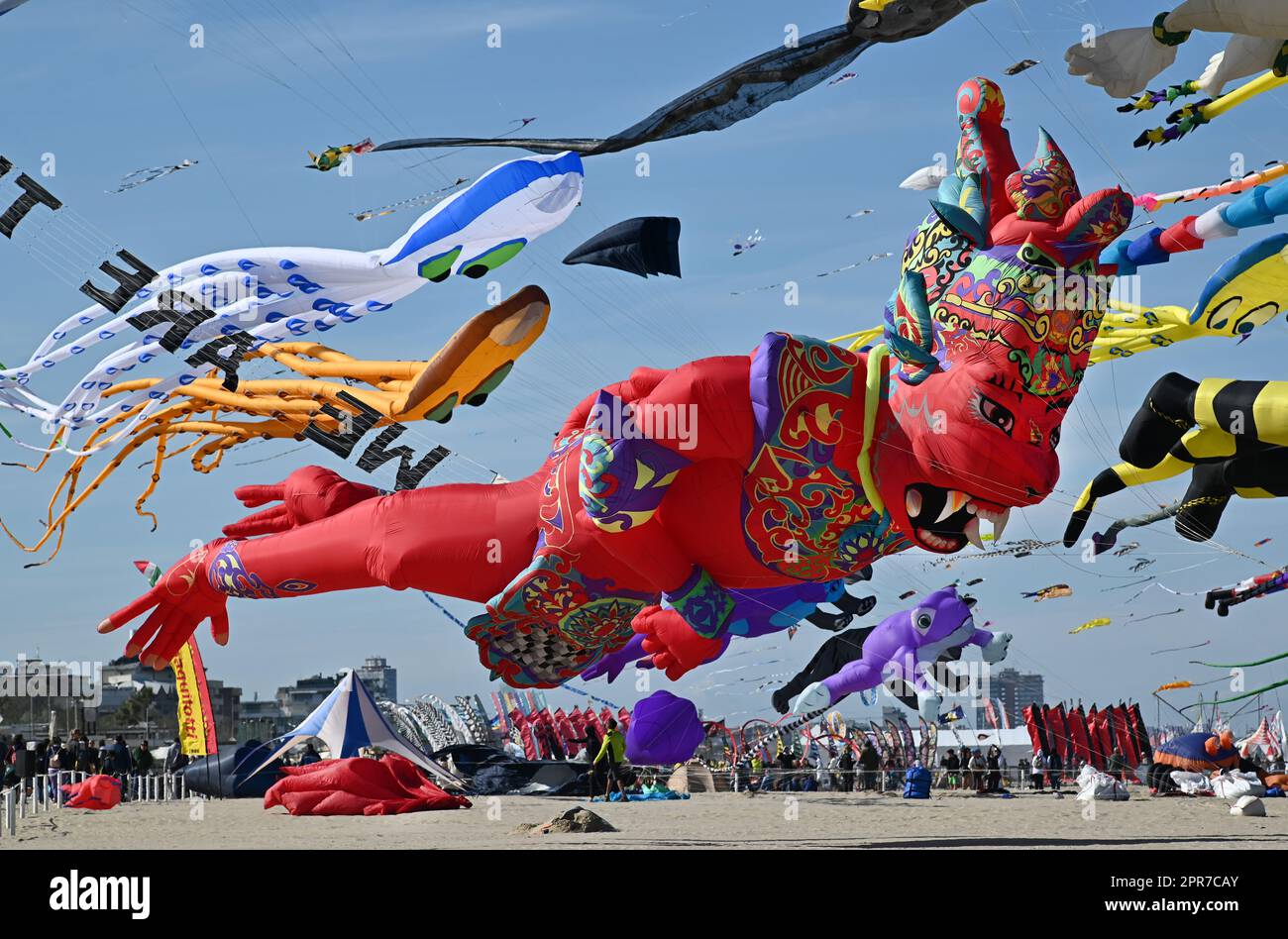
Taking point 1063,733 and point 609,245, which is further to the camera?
point 1063,733

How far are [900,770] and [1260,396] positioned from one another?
1335 centimetres

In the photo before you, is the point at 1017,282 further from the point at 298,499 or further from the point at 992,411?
the point at 298,499

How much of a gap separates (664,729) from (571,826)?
10.2 ft

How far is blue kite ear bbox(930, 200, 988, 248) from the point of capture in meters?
7.70

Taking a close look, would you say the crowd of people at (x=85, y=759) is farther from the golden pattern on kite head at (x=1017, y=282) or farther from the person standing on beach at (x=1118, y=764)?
the golden pattern on kite head at (x=1017, y=282)

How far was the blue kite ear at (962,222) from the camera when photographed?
303 inches

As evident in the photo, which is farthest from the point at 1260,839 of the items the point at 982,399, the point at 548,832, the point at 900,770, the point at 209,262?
the point at 900,770

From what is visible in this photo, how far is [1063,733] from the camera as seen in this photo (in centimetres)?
2058

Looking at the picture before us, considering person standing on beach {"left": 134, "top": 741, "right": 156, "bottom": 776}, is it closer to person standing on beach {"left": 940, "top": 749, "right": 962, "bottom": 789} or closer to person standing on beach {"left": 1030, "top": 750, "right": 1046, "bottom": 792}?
person standing on beach {"left": 940, "top": 749, "right": 962, "bottom": 789}

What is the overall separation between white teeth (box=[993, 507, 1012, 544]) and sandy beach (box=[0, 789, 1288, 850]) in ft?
6.16

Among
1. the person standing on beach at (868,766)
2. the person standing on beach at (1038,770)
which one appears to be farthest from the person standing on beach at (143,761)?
the person standing on beach at (1038,770)

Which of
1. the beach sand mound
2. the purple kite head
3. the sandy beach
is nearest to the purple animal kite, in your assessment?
the sandy beach

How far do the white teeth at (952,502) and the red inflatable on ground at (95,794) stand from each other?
1176 centimetres
